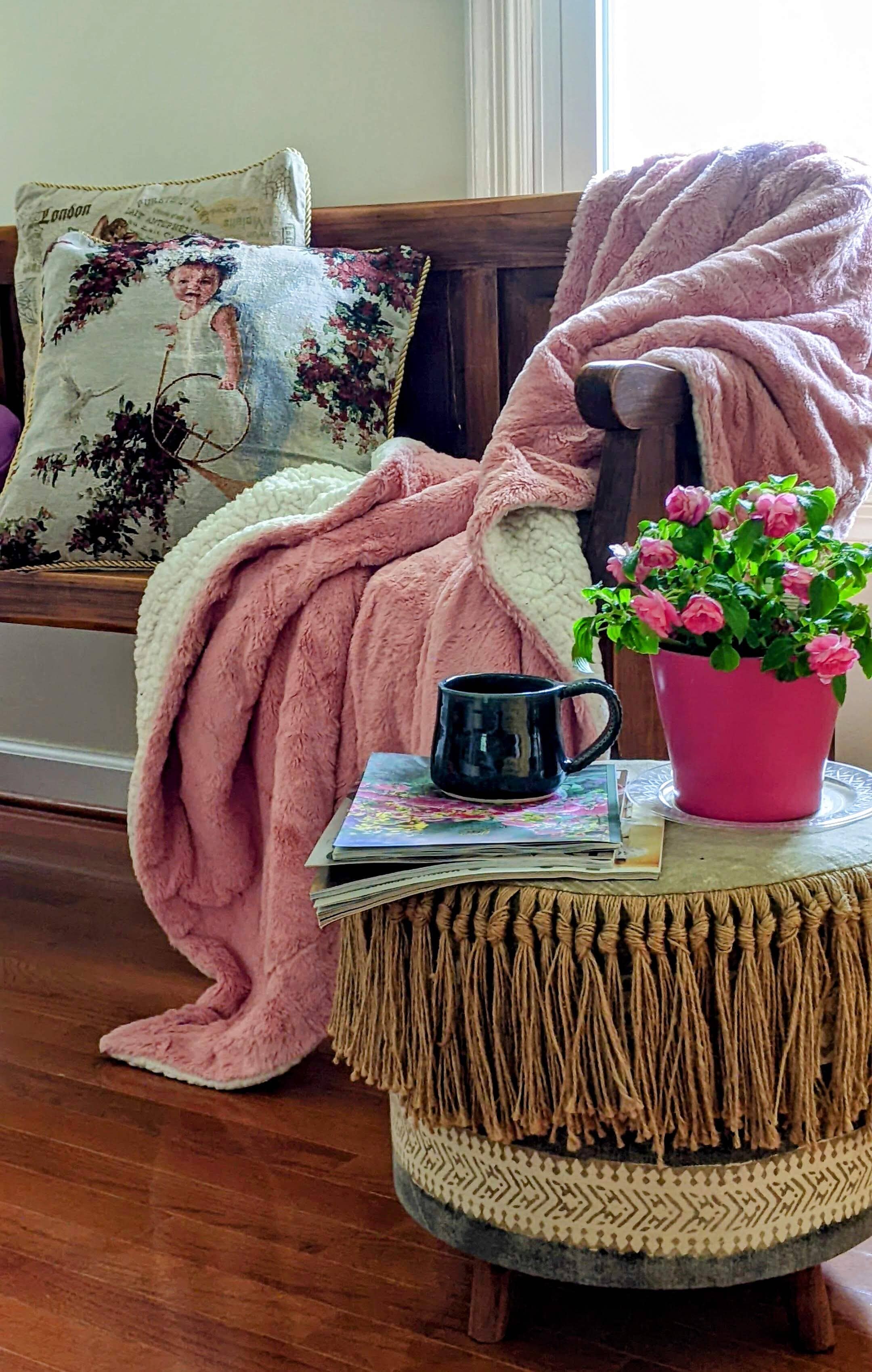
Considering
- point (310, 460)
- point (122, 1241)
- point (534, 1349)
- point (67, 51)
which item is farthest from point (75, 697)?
point (534, 1349)

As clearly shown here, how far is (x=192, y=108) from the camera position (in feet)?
7.26

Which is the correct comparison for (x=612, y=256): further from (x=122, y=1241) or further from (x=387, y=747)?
(x=122, y=1241)

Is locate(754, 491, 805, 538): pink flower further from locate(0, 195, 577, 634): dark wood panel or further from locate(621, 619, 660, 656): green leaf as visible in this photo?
locate(0, 195, 577, 634): dark wood panel

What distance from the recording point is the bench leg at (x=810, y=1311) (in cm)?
89

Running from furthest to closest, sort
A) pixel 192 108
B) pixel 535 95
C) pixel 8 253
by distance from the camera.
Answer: pixel 192 108
pixel 8 253
pixel 535 95

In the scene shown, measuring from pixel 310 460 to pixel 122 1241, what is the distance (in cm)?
96

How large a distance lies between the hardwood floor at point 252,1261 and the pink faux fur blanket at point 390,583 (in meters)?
0.08

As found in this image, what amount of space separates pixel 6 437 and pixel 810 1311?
1.54m

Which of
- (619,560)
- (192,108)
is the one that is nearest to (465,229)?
(192,108)

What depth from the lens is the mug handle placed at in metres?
0.90

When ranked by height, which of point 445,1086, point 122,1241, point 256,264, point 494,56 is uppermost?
point 494,56

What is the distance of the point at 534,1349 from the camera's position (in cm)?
91

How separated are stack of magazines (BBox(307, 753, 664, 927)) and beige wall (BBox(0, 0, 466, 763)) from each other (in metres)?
1.46

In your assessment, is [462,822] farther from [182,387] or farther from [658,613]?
[182,387]
